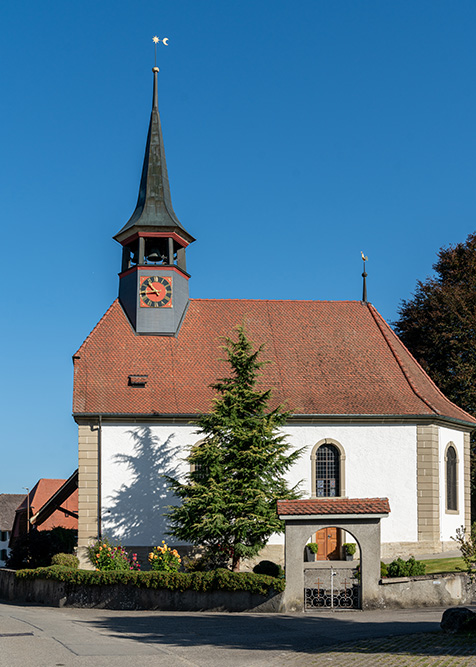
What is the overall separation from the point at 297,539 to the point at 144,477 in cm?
1015

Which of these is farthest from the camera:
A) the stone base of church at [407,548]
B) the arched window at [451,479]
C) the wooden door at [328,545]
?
the arched window at [451,479]

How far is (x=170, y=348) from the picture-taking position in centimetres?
3178

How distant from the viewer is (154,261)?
34.0 m

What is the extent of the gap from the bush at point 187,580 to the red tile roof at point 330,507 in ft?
5.46

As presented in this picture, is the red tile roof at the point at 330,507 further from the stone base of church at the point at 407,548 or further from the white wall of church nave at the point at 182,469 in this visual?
the stone base of church at the point at 407,548

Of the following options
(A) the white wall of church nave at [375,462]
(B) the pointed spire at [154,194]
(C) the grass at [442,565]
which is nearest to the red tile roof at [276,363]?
(A) the white wall of church nave at [375,462]

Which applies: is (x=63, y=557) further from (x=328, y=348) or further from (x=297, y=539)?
(x=328, y=348)

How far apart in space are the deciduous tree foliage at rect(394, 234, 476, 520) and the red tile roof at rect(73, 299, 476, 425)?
4.14 meters

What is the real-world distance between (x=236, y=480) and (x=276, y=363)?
850 cm

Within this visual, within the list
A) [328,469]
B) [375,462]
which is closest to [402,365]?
[375,462]

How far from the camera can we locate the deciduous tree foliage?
1449 inches

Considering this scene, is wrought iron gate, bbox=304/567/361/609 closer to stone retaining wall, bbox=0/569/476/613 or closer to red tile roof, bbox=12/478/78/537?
stone retaining wall, bbox=0/569/476/613

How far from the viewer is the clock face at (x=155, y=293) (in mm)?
32281

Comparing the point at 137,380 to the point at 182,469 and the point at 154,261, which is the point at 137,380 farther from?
the point at 154,261
